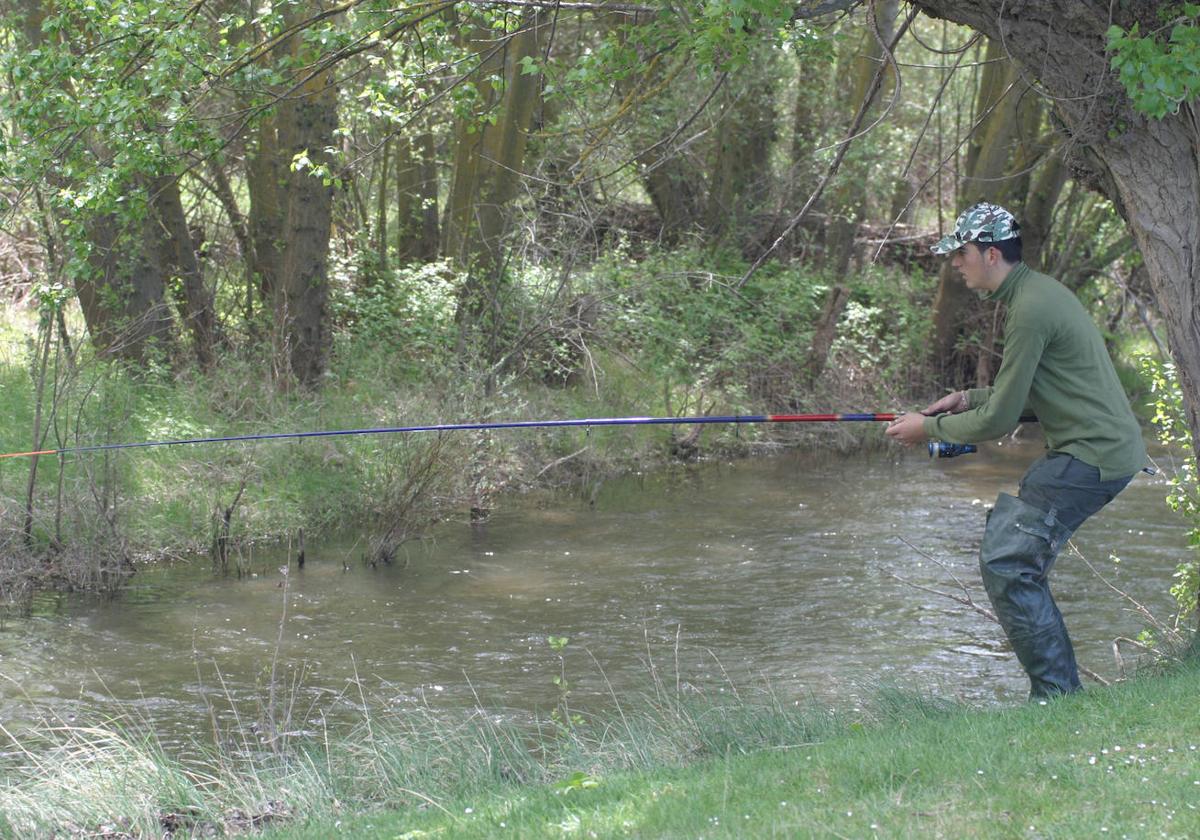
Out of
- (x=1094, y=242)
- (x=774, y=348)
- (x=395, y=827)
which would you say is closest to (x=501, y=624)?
(x=395, y=827)

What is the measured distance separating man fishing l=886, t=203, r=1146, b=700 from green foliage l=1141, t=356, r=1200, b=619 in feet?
6.21

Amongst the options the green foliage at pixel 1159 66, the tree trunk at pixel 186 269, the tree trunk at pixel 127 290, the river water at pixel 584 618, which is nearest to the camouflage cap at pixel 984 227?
the green foliage at pixel 1159 66

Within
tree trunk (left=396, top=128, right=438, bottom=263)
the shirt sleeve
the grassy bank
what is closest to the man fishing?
the shirt sleeve

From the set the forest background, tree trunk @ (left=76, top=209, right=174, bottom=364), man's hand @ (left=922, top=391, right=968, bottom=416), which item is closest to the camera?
man's hand @ (left=922, top=391, right=968, bottom=416)

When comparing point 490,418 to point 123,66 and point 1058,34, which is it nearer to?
point 123,66

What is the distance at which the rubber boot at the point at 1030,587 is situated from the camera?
18.0ft

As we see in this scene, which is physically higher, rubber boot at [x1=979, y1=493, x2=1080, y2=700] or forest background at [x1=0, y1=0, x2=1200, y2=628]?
forest background at [x1=0, y1=0, x2=1200, y2=628]

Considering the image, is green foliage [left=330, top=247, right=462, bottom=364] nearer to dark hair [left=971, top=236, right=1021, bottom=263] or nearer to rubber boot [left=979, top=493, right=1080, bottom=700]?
dark hair [left=971, top=236, right=1021, bottom=263]

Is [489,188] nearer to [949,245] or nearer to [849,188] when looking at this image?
[849,188]

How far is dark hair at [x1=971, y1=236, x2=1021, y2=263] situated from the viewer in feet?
18.3

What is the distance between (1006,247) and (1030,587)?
1443 mm

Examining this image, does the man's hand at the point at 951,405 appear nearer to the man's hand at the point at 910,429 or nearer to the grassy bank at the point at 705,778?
the man's hand at the point at 910,429

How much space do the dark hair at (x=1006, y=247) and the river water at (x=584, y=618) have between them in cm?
240

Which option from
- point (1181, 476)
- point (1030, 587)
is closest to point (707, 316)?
point (1181, 476)
